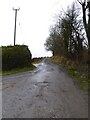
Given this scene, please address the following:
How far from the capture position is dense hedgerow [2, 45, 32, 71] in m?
35.8

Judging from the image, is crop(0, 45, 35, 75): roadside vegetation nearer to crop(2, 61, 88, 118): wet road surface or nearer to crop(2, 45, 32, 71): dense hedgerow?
crop(2, 45, 32, 71): dense hedgerow

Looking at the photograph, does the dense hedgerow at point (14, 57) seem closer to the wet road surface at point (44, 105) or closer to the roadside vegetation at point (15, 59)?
the roadside vegetation at point (15, 59)

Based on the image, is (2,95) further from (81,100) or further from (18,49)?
(18,49)

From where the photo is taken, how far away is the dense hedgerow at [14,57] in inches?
1411

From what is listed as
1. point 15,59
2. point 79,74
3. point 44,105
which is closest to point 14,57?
point 15,59

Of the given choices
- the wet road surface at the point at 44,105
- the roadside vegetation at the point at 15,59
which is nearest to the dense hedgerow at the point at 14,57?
the roadside vegetation at the point at 15,59

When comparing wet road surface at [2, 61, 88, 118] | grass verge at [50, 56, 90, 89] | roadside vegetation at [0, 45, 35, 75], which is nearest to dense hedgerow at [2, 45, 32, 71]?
roadside vegetation at [0, 45, 35, 75]

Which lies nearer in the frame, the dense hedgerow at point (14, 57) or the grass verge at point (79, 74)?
the grass verge at point (79, 74)

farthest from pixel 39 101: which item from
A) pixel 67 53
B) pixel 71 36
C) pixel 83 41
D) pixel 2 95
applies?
pixel 67 53

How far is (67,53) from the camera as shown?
55938 millimetres

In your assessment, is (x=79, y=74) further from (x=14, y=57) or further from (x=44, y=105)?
(x=44, y=105)

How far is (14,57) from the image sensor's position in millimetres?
36625

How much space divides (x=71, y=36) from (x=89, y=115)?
39.8 m

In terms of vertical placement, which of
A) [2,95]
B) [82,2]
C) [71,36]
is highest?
[82,2]
